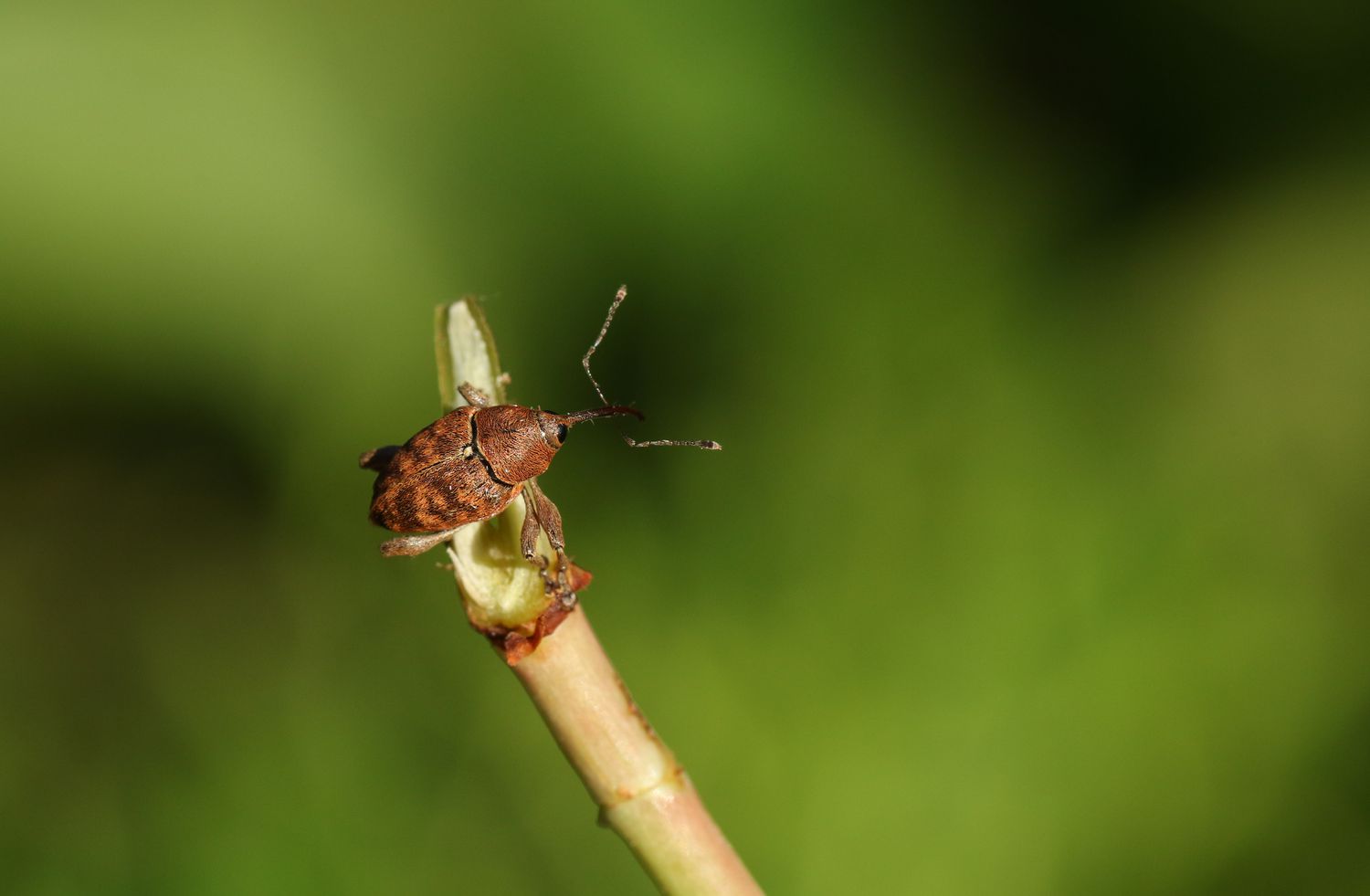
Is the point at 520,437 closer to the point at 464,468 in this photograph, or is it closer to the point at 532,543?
the point at 464,468

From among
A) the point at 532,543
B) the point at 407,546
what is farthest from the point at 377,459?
the point at 532,543

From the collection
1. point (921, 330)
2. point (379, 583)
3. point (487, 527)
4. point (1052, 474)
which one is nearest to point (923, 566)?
point (1052, 474)

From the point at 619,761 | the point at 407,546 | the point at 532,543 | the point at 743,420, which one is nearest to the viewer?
the point at 619,761

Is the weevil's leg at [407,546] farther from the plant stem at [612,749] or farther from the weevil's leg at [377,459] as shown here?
the plant stem at [612,749]

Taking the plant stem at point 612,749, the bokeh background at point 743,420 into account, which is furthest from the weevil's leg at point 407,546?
the plant stem at point 612,749

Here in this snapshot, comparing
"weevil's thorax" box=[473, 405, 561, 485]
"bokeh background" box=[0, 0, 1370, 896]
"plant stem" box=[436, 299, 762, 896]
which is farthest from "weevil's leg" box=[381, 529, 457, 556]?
"plant stem" box=[436, 299, 762, 896]

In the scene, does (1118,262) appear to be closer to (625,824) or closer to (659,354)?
(659,354)
